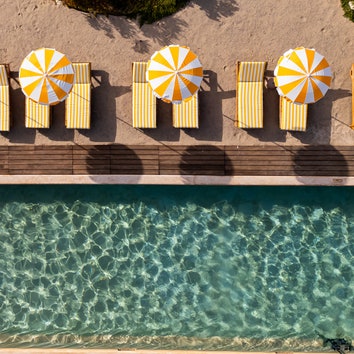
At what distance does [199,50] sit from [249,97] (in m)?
3.23

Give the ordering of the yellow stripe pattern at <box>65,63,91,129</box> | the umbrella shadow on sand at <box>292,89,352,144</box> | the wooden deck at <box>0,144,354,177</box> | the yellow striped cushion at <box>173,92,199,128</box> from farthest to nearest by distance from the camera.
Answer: the umbrella shadow on sand at <box>292,89,352,144</box> < the wooden deck at <box>0,144,354,177</box> < the yellow stripe pattern at <box>65,63,91,129</box> < the yellow striped cushion at <box>173,92,199,128</box>

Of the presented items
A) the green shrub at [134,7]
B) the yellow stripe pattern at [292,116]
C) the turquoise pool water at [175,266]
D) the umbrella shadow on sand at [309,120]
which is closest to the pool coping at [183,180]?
the turquoise pool water at [175,266]

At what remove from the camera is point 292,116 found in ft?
62.1

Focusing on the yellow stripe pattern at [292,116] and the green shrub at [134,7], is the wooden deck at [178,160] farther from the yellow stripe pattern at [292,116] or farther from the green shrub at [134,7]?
the green shrub at [134,7]

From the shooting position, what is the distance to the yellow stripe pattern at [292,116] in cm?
1888

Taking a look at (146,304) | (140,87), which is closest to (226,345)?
(146,304)

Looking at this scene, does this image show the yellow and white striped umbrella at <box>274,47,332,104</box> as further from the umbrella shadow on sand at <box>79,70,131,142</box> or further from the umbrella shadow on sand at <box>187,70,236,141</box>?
the umbrella shadow on sand at <box>79,70,131,142</box>

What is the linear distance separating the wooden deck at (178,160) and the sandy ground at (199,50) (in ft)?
1.22

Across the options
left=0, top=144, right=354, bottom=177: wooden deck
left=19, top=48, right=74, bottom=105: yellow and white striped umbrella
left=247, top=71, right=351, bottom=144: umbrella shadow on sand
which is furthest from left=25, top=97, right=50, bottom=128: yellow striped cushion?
left=247, top=71, right=351, bottom=144: umbrella shadow on sand

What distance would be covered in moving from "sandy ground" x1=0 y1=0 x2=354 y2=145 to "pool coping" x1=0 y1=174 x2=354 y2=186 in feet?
5.26

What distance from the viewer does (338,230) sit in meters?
19.7

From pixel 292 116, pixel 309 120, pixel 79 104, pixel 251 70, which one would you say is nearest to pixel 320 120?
pixel 309 120

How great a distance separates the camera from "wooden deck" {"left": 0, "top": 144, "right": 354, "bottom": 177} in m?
19.3

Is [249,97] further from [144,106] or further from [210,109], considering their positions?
[144,106]
